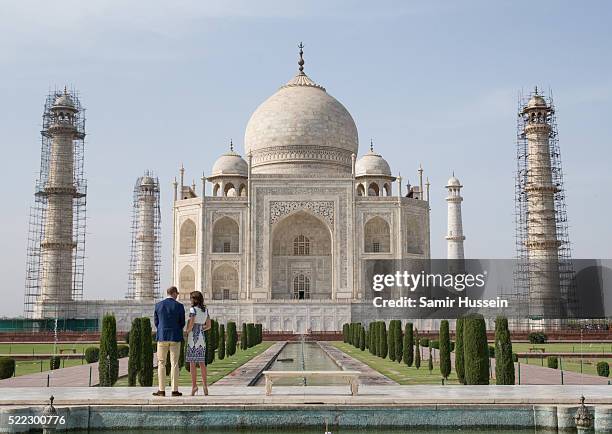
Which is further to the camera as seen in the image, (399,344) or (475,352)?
(399,344)

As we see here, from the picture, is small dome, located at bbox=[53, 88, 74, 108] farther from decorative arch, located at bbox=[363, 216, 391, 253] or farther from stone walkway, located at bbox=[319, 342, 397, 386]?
stone walkway, located at bbox=[319, 342, 397, 386]

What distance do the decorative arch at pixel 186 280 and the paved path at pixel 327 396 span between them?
878 inches

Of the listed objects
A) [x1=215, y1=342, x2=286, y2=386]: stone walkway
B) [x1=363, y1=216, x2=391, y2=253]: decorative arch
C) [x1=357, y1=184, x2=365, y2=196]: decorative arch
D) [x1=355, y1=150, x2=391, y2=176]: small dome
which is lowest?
[x1=215, y1=342, x2=286, y2=386]: stone walkway

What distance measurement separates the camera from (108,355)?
9.61 metres

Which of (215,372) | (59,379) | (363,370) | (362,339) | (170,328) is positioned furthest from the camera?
(362,339)

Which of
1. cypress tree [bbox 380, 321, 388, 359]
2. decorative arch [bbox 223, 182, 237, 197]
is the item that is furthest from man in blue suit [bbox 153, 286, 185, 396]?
decorative arch [bbox 223, 182, 237, 197]

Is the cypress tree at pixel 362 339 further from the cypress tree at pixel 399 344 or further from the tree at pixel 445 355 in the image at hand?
the tree at pixel 445 355

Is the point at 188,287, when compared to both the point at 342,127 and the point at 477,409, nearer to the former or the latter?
the point at 342,127

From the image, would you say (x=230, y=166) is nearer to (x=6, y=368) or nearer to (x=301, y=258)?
(x=301, y=258)

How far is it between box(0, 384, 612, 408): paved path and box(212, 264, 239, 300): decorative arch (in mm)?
21754

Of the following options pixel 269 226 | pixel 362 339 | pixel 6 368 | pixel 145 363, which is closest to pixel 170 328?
pixel 145 363

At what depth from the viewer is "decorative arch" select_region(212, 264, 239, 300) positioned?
99.1 feet

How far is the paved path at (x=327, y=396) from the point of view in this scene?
670 cm

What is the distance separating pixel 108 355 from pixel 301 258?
2148 centimetres
